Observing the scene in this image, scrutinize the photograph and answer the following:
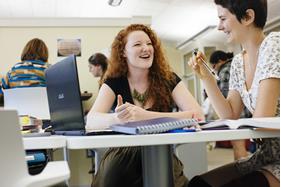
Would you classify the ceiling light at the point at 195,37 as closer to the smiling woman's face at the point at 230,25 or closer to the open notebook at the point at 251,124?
the smiling woman's face at the point at 230,25

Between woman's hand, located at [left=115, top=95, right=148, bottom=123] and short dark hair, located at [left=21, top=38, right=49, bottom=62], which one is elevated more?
short dark hair, located at [left=21, top=38, right=49, bottom=62]

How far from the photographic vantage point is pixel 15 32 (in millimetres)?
4508

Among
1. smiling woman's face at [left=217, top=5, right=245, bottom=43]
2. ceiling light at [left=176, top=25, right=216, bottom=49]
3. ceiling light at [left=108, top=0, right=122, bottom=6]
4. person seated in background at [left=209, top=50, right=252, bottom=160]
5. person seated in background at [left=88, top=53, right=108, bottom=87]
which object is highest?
ceiling light at [left=108, top=0, right=122, bottom=6]

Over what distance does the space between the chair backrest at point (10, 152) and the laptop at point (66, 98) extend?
294 mm

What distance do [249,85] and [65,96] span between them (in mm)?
772

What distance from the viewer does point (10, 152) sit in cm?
60

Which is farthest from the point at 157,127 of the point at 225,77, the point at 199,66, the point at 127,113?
the point at 225,77

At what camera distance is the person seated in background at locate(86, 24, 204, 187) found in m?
1.30

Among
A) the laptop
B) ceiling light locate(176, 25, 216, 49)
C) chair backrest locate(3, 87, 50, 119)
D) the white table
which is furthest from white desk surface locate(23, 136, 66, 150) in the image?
ceiling light locate(176, 25, 216, 49)

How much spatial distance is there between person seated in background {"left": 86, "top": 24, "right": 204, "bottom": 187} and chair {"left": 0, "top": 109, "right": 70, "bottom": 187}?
0.66 metres

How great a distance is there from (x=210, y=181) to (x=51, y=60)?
3.71 metres

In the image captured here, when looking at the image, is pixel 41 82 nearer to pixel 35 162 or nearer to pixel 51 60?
pixel 35 162

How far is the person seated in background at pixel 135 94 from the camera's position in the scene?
1.30 m

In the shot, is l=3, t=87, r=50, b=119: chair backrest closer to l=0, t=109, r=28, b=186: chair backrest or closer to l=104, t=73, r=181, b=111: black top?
l=104, t=73, r=181, b=111: black top
